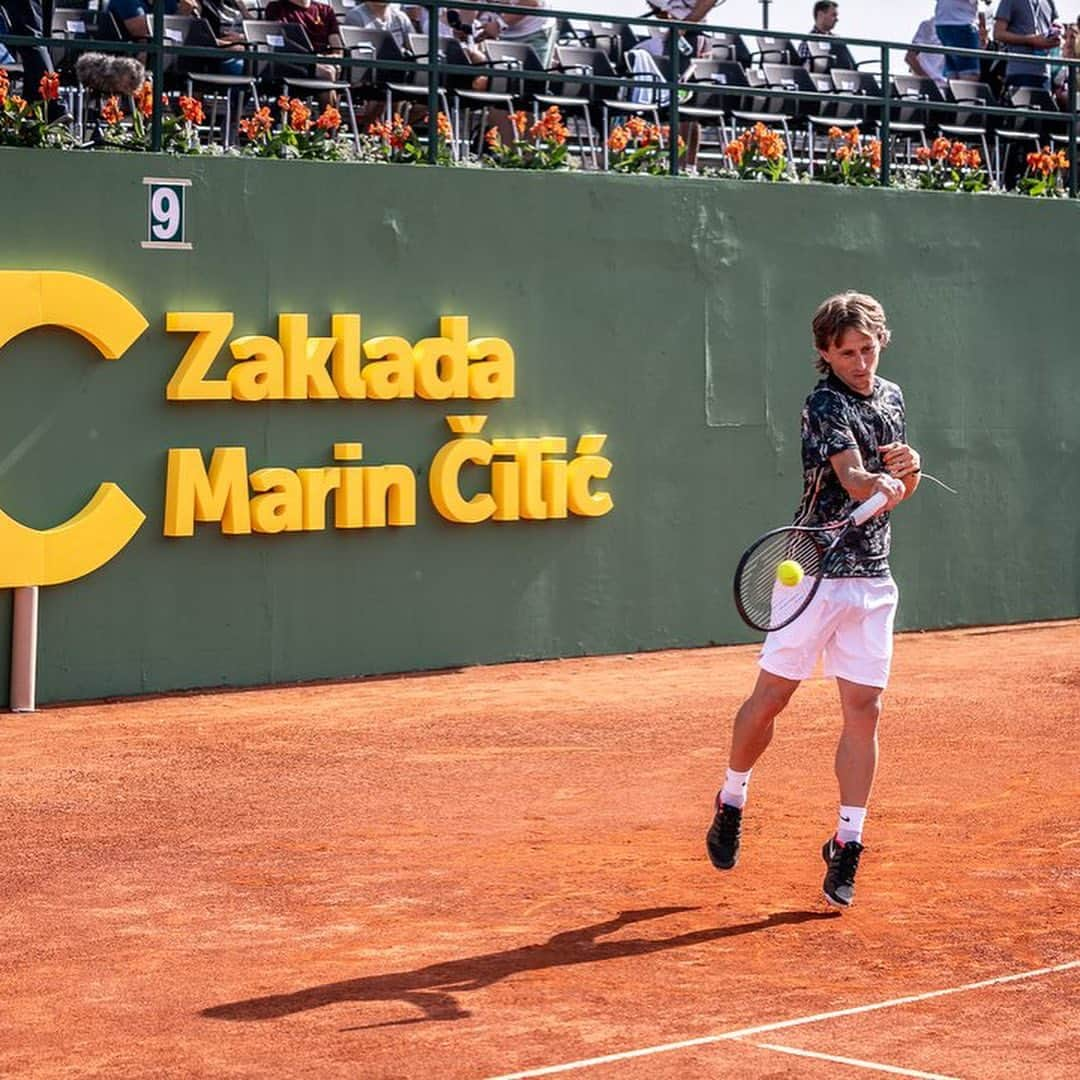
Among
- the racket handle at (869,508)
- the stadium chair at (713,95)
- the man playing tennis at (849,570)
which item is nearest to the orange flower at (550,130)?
the stadium chair at (713,95)

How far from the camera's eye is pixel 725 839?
306 inches

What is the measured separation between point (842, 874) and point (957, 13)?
13.3 m

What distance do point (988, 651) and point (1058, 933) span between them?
28.5 ft

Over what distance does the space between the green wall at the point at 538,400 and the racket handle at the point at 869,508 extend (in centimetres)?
675

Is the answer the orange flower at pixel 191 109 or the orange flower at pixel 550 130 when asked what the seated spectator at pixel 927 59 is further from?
the orange flower at pixel 191 109

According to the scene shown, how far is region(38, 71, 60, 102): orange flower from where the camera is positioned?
1313 cm

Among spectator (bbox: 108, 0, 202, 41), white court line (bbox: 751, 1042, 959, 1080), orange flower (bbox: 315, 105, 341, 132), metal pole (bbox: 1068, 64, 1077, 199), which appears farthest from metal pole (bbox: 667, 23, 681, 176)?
white court line (bbox: 751, 1042, 959, 1080)

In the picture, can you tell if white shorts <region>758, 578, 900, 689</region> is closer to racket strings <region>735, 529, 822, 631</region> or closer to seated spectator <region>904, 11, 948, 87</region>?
racket strings <region>735, 529, 822, 631</region>

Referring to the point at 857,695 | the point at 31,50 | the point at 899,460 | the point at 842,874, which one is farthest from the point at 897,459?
the point at 31,50

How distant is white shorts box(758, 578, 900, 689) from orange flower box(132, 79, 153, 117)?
792 cm

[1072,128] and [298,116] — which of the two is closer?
[298,116]

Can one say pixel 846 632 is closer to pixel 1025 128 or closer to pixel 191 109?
pixel 191 109

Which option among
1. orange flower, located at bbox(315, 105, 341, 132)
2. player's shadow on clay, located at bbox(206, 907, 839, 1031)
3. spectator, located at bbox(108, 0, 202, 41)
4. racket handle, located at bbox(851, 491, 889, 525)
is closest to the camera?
player's shadow on clay, located at bbox(206, 907, 839, 1031)

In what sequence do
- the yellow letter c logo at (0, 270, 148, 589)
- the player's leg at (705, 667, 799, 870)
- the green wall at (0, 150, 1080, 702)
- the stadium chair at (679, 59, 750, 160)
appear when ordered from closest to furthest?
the player's leg at (705, 667, 799, 870) → the yellow letter c logo at (0, 270, 148, 589) → the green wall at (0, 150, 1080, 702) → the stadium chair at (679, 59, 750, 160)
